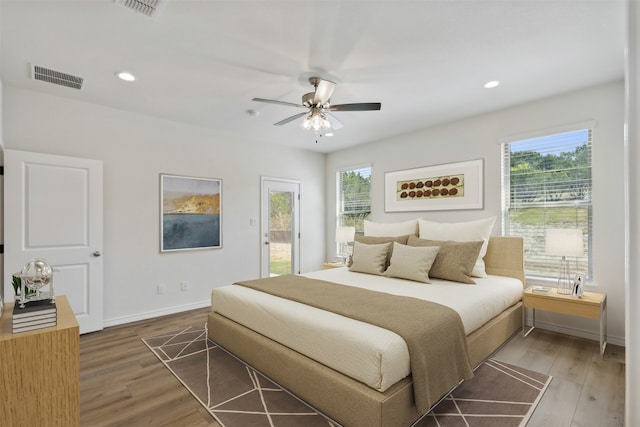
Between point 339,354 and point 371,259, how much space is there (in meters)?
1.89

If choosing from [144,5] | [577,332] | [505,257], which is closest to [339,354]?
[144,5]

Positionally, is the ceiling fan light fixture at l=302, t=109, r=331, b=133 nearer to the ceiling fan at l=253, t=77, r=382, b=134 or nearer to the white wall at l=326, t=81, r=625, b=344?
the ceiling fan at l=253, t=77, r=382, b=134

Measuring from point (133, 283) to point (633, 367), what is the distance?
4.42 meters

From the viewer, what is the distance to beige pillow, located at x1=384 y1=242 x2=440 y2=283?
10.3 feet

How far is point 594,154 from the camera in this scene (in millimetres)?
3102

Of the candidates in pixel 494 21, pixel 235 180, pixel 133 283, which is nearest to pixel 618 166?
pixel 494 21

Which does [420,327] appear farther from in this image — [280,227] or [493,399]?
[280,227]

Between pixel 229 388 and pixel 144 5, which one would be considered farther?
pixel 229 388

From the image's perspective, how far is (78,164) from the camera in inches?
131

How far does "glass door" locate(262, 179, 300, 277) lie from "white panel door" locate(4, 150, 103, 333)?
7.61 ft

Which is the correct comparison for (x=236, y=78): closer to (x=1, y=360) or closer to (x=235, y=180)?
(x=235, y=180)

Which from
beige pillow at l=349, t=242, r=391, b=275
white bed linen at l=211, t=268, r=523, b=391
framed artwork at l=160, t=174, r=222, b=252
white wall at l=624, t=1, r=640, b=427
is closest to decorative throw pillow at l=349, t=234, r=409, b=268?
beige pillow at l=349, t=242, r=391, b=275

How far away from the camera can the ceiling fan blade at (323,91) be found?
2.63 metres

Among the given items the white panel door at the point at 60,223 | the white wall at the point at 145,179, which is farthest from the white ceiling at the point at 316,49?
the white panel door at the point at 60,223
